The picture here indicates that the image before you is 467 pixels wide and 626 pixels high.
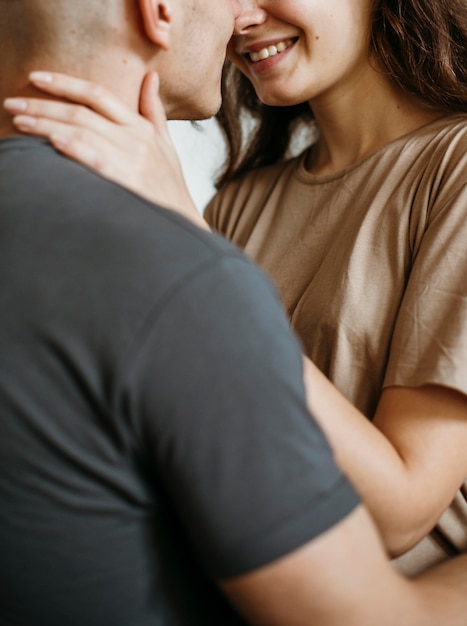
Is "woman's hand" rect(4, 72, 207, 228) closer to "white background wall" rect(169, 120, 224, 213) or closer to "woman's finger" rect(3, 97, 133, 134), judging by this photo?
"woman's finger" rect(3, 97, 133, 134)

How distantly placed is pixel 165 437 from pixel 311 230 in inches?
34.0

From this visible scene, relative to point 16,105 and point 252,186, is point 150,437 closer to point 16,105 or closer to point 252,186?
point 16,105

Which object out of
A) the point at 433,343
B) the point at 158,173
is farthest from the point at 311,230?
the point at 158,173

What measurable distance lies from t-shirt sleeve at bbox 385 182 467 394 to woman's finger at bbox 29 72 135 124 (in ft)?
1.61

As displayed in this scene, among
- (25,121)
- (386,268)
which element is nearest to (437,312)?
(386,268)

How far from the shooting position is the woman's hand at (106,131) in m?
0.86

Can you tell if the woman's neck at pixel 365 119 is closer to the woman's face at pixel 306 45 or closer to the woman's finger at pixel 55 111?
the woman's face at pixel 306 45

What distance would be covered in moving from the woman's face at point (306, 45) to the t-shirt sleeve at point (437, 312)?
37 centimetres

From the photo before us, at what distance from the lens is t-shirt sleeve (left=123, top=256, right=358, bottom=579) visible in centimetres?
67

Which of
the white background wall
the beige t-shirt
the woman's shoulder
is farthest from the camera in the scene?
the white background wall

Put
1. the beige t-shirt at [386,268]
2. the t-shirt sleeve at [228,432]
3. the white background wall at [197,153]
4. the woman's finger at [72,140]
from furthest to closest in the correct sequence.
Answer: the white background wall at [197,153] < the beige t-shirt at [386,268] < the woman's finger at [72,140] < the t-shirt sleeve at [228,432]

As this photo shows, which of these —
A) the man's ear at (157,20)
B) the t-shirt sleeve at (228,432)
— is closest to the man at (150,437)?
the t-shirt sleeve at (228,432)

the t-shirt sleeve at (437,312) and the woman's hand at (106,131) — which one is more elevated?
the woman's hand at (106,131)

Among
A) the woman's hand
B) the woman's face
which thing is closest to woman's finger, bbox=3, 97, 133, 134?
the woman's hand
